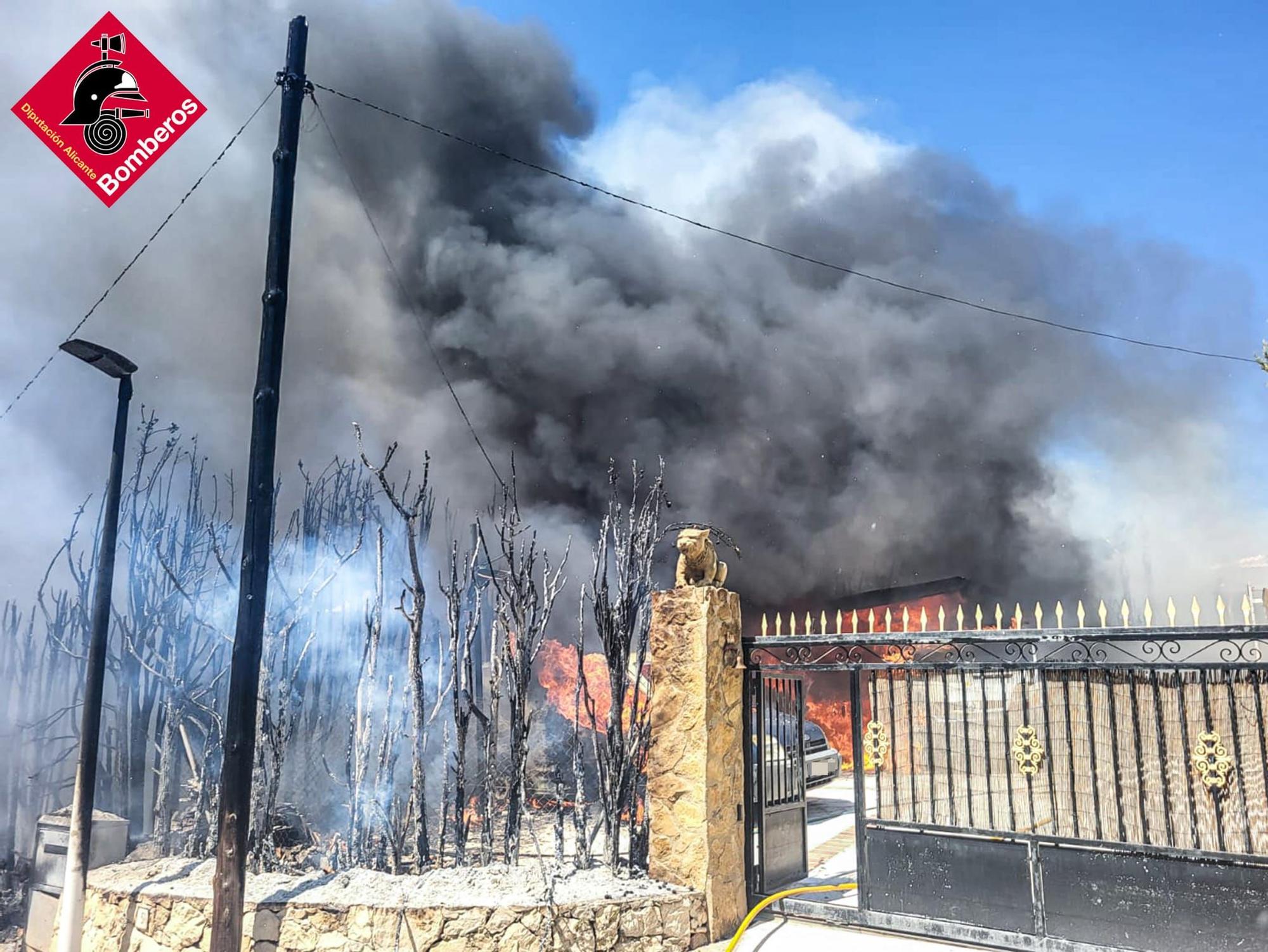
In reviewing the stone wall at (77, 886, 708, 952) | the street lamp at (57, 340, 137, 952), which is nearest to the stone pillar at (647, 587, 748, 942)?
the stone wall at (77, 886, 708, 952)

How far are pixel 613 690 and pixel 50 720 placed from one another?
10.0 metres

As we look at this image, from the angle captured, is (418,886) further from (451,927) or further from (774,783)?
(774,783)

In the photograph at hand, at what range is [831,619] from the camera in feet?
55.3

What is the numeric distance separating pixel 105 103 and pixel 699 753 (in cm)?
848

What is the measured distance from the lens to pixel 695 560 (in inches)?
242

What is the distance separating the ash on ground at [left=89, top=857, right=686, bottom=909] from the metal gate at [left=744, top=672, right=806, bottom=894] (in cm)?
91

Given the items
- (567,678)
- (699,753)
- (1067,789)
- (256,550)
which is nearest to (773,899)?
(699,753)

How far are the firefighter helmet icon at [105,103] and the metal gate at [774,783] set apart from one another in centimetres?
803

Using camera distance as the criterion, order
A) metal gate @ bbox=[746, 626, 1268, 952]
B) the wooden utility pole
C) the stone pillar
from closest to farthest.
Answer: metal gate @ bbox=[746, 626, 1268, 952] < the wooden utility pole < the stone pillar

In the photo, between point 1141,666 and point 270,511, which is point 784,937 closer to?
point 1141,666

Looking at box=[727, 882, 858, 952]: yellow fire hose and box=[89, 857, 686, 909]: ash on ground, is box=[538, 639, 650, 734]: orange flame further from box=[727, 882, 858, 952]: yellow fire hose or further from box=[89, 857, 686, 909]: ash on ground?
box=[89, 857, 686, 909]: ash on ground

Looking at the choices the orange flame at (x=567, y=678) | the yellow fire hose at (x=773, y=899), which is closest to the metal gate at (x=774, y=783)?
the yellow fire hose at (x=773, y=899)

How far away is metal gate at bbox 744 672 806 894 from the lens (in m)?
6.29

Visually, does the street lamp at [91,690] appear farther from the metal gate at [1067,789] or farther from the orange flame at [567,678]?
the orange flame at [567,678]
